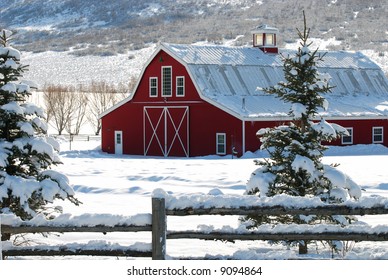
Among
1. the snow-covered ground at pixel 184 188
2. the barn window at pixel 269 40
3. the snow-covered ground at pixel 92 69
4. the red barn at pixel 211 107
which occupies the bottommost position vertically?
the snow-covered ground at pixel 184 188

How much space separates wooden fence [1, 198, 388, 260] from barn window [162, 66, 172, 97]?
35.6 m

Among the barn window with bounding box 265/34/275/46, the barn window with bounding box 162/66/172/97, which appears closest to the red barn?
the barn window with bounding box 162/66/172/97

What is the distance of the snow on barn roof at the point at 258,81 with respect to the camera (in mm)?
44438

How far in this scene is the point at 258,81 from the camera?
156 ft

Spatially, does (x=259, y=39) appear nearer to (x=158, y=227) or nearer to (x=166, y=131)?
(x=166, y=131)

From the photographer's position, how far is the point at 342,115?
149ft

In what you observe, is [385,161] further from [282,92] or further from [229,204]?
[229,204]

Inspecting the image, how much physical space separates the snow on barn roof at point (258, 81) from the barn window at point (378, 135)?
916 millimetres

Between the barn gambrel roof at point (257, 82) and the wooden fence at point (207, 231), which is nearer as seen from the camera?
the wooden fence at point (207, 231)

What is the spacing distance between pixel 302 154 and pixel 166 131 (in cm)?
3234

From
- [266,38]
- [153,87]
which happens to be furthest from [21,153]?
[266,38]

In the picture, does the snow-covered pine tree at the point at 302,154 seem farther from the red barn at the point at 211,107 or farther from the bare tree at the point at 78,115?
the bare tree at the point at 78,115

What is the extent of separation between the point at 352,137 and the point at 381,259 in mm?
36097

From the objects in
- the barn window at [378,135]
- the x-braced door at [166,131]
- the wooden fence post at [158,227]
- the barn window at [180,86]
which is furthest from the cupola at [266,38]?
the wooden fence post at [158,227]
